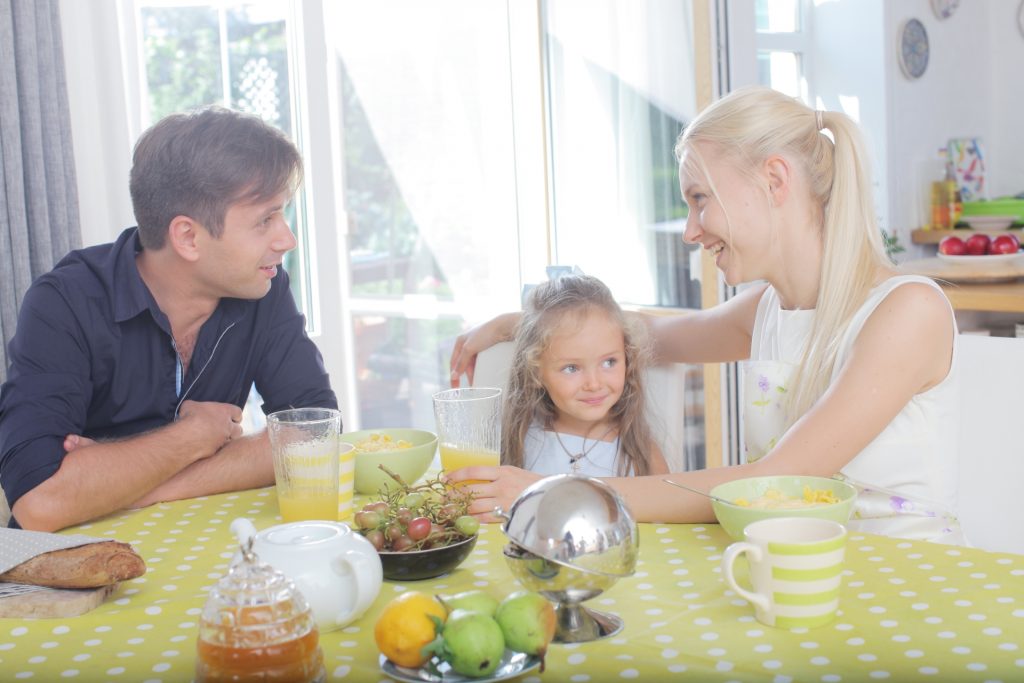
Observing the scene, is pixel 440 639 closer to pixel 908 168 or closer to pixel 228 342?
pixel 228 342

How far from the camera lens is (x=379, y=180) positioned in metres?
4.79

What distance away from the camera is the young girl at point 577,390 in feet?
5.83

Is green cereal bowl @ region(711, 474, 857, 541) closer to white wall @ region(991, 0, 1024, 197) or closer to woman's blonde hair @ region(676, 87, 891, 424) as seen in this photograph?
woman's blonde hair @ region(676, 87, 891, 424)

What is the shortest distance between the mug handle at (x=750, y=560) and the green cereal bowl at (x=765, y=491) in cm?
15

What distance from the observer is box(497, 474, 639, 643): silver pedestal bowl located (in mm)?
922

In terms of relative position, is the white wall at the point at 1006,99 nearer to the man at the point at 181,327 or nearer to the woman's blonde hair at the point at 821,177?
the woman's blonde hair at the point at 821,177

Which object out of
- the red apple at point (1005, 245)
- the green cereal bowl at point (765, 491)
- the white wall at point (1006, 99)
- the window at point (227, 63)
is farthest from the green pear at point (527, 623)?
the white wall at point (1006, 99)

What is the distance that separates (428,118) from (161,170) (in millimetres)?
2968

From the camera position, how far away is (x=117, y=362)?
1739 mm

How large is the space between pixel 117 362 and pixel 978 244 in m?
2.94

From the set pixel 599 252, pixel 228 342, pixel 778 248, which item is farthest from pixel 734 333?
pixel 599 252

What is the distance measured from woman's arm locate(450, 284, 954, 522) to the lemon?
46 cm

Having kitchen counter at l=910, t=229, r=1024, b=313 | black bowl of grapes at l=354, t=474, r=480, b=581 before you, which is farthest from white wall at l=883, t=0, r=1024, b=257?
black bowl of grapes at l=354, t=474, r=480, b=581

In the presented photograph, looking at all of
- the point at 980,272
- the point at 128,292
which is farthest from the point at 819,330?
the point at 980,272
